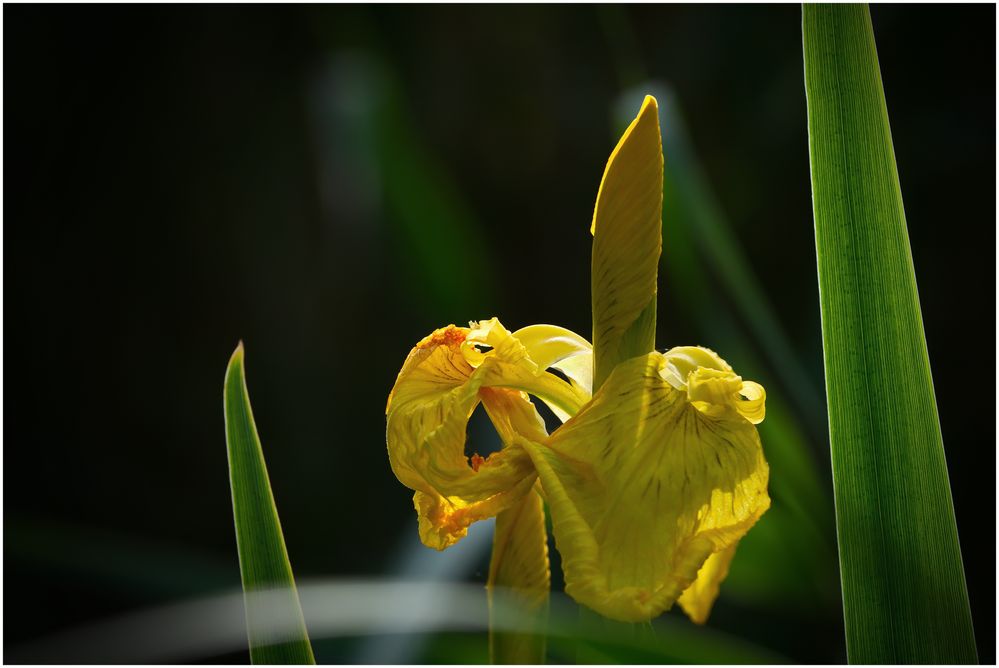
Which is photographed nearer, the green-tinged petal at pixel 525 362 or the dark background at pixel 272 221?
the green-tinged petal at pixel 525 362

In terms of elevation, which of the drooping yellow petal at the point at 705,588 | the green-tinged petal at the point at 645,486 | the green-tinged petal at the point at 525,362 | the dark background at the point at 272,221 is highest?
the dark background at the point at 272,221

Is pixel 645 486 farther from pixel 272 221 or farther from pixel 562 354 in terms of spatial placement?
pixel 272 221

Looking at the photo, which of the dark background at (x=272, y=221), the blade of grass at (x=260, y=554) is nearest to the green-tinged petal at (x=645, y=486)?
the blade of grass at (x=260, y=554)

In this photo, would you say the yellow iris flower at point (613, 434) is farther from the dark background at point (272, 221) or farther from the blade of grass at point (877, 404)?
the dark background at point (272, 221)

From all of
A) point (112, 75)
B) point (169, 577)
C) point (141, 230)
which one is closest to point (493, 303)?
point (169, 577)

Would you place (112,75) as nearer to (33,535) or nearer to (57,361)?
(57,361)

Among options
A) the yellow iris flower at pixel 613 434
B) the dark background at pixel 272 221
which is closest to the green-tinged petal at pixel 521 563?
the yellow iris flower at pixel 613 434

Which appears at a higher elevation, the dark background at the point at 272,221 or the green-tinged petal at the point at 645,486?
the dark background at the point at 272,221
